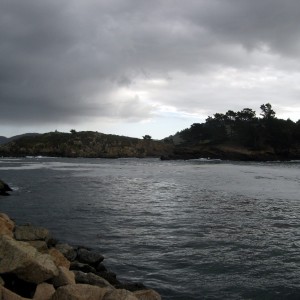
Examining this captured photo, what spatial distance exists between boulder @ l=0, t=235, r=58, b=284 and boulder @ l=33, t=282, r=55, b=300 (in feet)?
1.04

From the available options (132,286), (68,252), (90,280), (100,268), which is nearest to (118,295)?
(90,280)

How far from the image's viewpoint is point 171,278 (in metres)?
16.0

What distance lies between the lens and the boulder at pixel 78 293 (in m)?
9.46

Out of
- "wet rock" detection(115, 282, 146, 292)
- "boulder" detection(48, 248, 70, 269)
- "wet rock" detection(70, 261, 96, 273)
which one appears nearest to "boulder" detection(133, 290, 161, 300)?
"wet rock" detection(115, 282, 146, 292)

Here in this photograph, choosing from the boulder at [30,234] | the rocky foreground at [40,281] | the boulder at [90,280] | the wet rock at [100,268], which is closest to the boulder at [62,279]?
the rocky foreground at [40,281]

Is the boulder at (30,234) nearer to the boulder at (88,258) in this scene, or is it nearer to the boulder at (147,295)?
the boulder at (88,258)

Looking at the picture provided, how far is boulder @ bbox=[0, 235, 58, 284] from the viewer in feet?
34.4

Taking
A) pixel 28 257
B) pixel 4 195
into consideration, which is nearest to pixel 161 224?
pixel 28 257

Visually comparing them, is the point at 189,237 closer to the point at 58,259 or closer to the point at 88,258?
the point at 88,258

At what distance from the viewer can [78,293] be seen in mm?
9633

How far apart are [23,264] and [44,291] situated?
38.6 inches

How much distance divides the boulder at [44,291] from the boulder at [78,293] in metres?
0.51

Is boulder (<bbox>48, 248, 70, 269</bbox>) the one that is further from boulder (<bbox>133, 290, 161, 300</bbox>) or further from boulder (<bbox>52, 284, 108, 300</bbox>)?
boulder (<bbox>52, 284, 108, 300</bbox>)

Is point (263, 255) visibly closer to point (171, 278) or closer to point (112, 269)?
point (171, 278)
